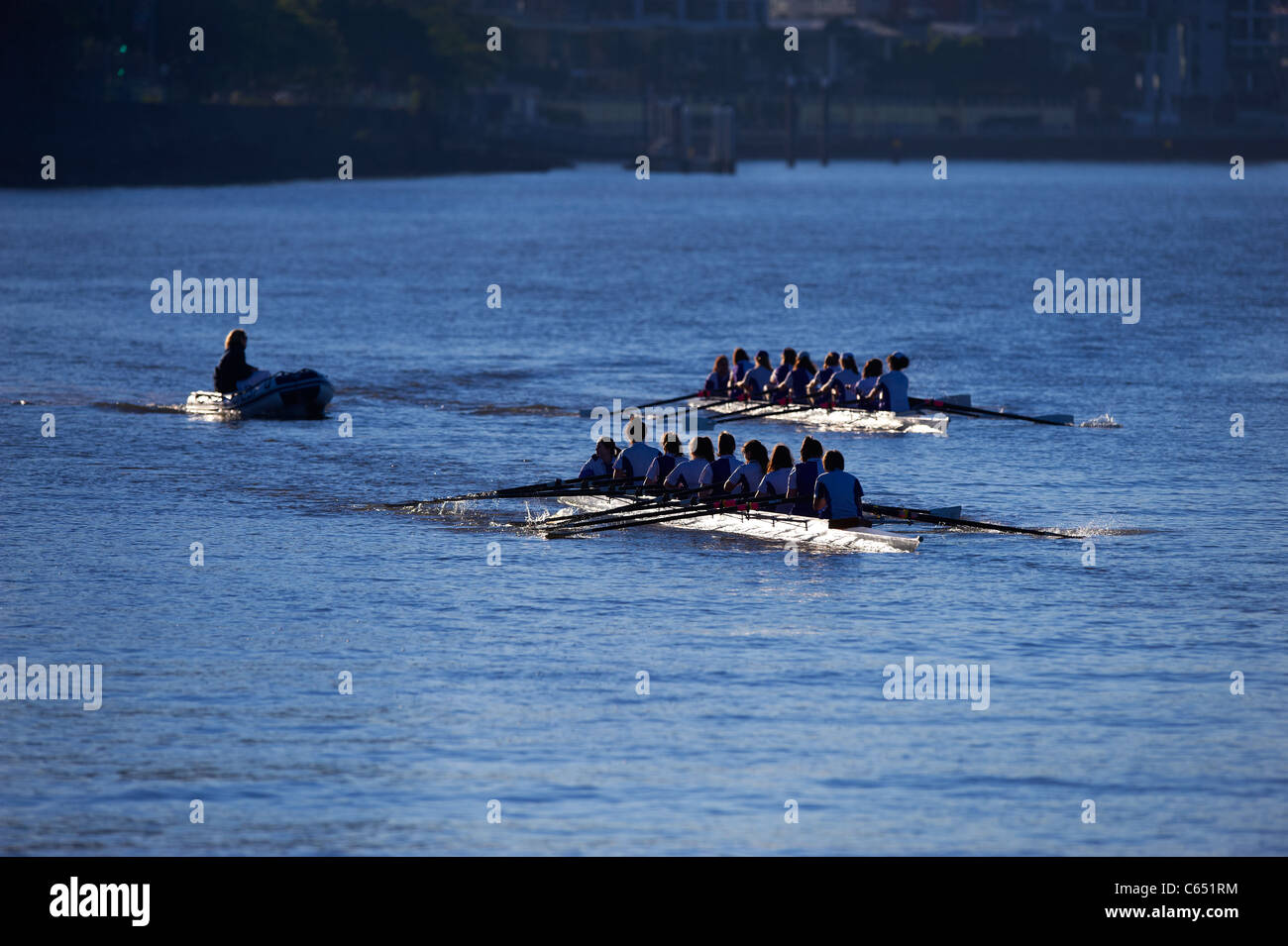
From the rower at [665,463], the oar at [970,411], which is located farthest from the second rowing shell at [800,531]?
the oar at [970,411]

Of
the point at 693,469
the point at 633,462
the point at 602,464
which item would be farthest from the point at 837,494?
the point at 602,464

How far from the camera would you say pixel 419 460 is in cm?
4641

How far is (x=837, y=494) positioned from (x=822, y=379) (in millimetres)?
16617

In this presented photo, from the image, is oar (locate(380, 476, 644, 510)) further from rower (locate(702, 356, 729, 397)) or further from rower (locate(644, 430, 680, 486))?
rower (locate(702, 356, 729, 397))

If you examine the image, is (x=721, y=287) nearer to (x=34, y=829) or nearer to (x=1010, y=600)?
(x=1010, y=600)

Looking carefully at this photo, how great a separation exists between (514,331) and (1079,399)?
90.6 feet

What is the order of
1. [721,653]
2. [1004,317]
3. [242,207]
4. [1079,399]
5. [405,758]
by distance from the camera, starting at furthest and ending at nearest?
[242,207] < [1004,317] < [1079,399] < [721,653] < [405,758]

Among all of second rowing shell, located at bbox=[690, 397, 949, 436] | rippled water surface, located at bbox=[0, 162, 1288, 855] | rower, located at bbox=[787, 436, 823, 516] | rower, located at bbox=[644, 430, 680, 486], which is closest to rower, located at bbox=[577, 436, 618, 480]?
rower, located at bbox=[644, 430, 680, 486]

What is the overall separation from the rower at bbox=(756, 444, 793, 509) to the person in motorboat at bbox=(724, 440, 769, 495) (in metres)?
0.26

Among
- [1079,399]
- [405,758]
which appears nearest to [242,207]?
[1079,399]

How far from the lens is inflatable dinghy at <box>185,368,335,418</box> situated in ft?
172

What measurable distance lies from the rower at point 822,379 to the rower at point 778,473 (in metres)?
14.7

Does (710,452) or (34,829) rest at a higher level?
(710,452)
